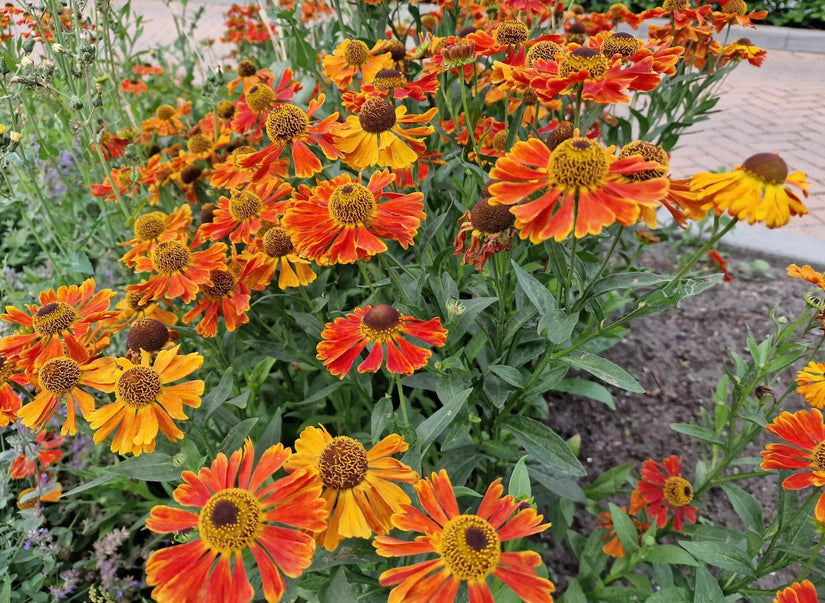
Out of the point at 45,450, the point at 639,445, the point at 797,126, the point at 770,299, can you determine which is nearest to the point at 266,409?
the point at 45,450

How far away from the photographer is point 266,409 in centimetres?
163

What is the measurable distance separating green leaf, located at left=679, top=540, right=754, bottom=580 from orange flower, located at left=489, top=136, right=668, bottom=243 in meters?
0.72

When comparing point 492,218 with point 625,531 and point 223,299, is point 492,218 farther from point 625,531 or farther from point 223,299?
point 625,531

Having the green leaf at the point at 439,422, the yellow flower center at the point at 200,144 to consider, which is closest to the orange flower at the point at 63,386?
the green leaf at the point at 439,422

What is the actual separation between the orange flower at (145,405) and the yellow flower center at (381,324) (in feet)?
1.00

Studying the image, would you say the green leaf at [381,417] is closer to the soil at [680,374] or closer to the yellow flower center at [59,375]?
the yellow flower center at [59,375]

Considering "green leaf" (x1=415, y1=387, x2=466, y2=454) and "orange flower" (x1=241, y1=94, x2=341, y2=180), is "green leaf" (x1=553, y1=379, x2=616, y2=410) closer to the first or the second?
"green leaf" (x1=415, y1=387, x2=466, y2=454)

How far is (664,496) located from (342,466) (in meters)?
1.03

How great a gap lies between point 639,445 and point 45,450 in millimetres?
1846

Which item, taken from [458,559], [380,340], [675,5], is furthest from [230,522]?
[675,5]

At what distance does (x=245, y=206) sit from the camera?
4.75 ft

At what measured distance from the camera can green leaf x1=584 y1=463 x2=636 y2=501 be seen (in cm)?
169

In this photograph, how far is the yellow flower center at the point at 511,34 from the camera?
4.53 feet

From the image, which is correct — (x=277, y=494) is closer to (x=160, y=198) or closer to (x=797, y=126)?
(x=160, y=198)
